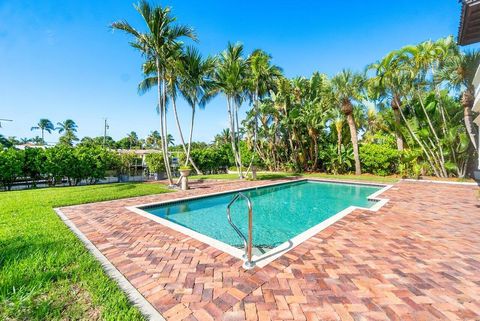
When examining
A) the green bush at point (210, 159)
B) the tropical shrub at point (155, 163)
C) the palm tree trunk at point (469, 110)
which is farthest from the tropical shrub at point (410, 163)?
the tropical shrub at point (155, 163)

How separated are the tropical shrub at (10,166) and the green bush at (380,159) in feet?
79.2

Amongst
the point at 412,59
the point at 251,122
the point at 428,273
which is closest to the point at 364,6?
the point at 412,59

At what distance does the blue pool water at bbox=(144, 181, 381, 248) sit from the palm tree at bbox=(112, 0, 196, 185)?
5152 millimetres

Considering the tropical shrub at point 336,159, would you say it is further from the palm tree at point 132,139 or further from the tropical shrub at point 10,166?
the palm tree at point 132,139

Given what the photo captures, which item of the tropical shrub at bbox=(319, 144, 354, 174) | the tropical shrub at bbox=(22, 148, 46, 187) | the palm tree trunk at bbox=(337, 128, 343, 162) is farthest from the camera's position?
the tropical shrub at bbox=(319, 144, 354, 174)

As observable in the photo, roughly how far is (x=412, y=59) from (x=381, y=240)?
13.8 m

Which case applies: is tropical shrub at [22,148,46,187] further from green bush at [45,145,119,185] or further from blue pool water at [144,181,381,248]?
blue pool water at [144,181,381,248]

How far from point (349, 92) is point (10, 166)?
23.4 m

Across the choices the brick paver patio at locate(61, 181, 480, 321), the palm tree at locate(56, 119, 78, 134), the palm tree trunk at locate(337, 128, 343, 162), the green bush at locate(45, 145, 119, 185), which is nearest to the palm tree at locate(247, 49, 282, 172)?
the palm tree trunk at locate(337, 128, 343, 162)

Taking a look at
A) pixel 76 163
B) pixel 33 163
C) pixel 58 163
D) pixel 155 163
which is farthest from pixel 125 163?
pixel 33 163

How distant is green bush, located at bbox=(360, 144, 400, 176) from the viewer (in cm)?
1655

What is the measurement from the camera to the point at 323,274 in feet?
9.98

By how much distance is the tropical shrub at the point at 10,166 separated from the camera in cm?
1203

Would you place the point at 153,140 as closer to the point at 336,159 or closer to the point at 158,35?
the point at 336,159
